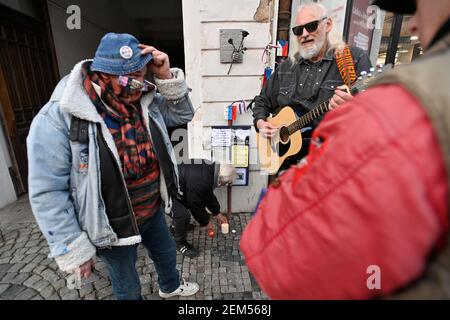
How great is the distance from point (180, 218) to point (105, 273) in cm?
99

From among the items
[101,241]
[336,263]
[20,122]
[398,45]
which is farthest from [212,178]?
[20,122]

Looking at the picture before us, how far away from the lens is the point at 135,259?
5.77 feet

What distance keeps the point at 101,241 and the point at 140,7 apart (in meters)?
7.48

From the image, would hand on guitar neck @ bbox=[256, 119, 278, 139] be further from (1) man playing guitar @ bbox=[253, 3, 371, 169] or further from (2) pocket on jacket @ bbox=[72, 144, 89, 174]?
(2) pocket on jacket @ bbox=[72, 144, 89, 174]

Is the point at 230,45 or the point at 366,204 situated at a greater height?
the point at 230,45

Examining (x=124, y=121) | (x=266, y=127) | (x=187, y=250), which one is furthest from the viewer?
(x=187, y=250)

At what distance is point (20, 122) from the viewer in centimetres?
399

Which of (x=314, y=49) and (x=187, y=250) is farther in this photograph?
(x=187, y=250)

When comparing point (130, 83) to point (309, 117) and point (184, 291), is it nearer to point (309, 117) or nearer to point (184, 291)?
point (309, 117)

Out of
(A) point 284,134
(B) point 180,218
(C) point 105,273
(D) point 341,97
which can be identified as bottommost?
(C) point 105,273

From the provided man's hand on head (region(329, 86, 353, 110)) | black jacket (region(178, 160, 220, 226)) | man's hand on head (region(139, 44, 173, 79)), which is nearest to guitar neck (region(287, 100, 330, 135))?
man's hand on head (region(329, 86, 353, 110))

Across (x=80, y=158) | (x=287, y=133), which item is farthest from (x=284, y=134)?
(x=80, y=158)

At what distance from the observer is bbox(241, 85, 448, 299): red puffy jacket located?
0.48 meters

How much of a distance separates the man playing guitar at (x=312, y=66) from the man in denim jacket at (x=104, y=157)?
112cm
